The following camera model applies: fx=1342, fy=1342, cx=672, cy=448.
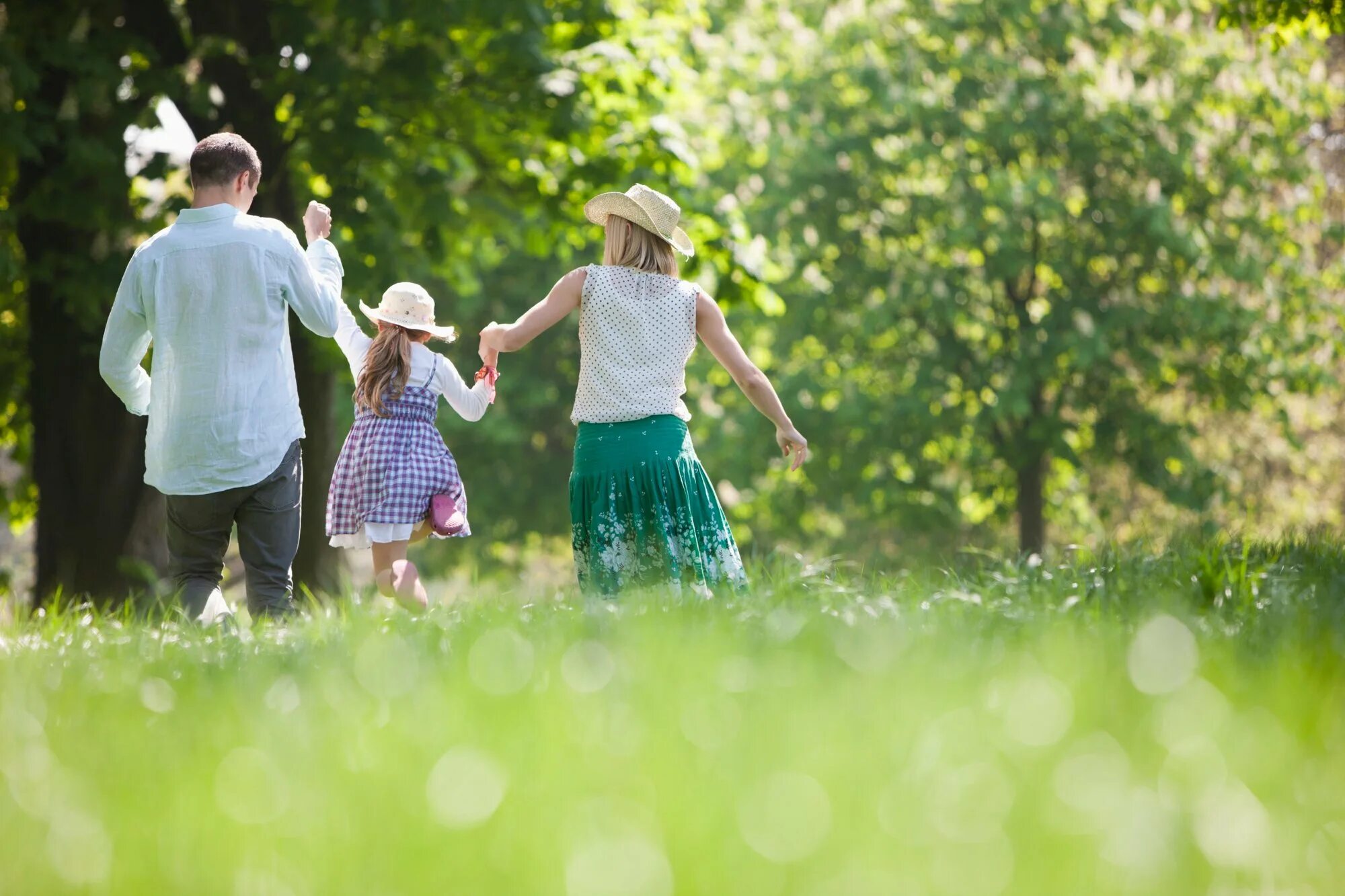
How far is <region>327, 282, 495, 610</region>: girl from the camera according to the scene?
238 inches

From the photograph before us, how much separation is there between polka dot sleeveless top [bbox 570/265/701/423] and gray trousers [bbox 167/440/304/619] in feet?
4.14

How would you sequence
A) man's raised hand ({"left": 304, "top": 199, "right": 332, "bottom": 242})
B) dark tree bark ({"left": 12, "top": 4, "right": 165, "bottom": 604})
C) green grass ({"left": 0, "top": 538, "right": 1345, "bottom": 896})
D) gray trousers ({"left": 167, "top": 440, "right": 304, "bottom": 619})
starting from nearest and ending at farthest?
green grass ({"left": 0, "top": 538, "right": 1345, "bottom": 896})
gray trousers ({"left": 167, "top": 440, "right": 304, "bottom": 619})
man's raised hand ({"left": 304, "top": 199, "right": 332, "bottom": 242})
dark tree bark ({"left": 12, "top": 4, "right": 165, "bottom": 604})

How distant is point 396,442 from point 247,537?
0.86 m

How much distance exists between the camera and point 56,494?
9.79 metres

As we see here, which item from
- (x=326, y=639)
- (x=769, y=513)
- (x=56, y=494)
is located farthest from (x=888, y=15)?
(x=326, y=639)

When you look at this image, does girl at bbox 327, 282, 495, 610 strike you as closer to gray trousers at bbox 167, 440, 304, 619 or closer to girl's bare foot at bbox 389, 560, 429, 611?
girl's bare foot at bbox 389, 560, 429, 611

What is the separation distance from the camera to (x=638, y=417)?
Result: 5.67 metres

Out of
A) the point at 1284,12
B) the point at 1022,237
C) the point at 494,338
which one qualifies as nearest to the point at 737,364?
the point at 494,338

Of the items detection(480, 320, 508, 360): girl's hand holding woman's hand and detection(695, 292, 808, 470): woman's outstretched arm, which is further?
detection(695, 292, 808, 470): woman's outstretched arm

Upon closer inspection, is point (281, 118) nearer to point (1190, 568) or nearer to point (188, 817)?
point (1190, 568)

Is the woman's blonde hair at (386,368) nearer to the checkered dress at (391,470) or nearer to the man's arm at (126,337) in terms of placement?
the checkered dress at (391,470)

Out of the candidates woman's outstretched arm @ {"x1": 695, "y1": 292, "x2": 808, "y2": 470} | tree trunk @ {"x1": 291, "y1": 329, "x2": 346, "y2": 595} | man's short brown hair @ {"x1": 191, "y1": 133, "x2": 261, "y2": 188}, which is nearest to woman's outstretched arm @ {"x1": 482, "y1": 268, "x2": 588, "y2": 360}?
woman's outstretched arm @ {"x1": 695, "y1": 292, "x2": 808, "y2": 470}

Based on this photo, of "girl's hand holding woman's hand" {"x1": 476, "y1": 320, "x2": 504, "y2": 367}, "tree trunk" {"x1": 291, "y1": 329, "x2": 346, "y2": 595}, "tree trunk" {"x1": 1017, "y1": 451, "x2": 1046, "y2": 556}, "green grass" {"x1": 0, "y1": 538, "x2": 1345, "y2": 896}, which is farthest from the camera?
"tree trunk" {"x1": 1017, "y1": 451, "x2": 1046, "y2": 556}

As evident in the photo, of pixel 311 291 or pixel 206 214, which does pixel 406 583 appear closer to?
pixel 311 291
